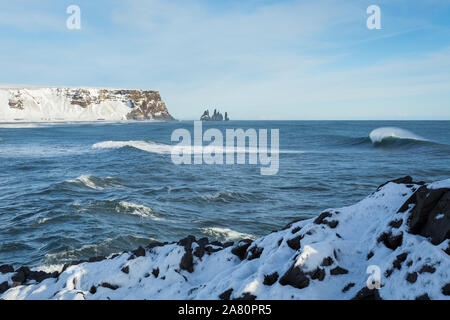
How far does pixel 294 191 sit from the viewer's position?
15719 mm

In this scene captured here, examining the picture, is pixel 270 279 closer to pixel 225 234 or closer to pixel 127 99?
pixel 225 234

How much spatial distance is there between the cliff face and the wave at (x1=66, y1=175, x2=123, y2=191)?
462 ft

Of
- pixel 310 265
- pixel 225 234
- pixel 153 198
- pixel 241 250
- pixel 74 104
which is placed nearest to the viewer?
pixel 310 265

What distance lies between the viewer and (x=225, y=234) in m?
10.2

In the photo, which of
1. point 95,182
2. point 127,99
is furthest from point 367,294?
point 127,99

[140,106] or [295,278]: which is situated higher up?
[140,106]

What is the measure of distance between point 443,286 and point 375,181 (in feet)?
49.3

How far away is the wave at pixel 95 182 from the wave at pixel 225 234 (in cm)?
781

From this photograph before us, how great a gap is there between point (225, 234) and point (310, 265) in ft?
19.2

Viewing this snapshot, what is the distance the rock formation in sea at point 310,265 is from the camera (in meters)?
4.04

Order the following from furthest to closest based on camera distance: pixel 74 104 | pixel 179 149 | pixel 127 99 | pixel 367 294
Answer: pixel 127 99, pixel 74 104, pixel 179 149, pixel 367 294

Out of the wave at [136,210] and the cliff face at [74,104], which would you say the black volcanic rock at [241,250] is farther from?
the cliff face at [74,104]
